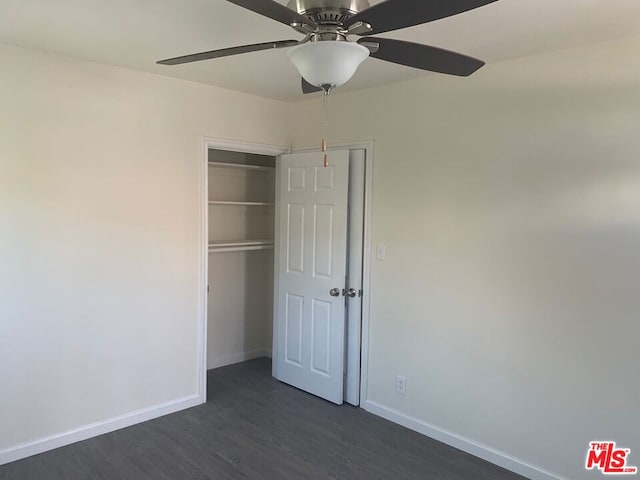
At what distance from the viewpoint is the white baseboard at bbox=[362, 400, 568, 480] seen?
108 inches

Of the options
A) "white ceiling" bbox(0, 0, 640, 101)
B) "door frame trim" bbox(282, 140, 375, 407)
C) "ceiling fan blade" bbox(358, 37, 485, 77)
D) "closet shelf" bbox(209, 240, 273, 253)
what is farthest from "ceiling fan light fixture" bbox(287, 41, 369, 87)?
"closet shelf" bbox(209, 240, 273, 253)

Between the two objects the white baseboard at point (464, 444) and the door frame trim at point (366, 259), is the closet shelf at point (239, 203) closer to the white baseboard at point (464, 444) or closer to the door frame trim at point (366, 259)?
the door frame trim at point (366, 259)

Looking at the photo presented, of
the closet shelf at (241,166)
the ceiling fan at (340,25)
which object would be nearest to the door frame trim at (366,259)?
the closet shelf at (241,166)

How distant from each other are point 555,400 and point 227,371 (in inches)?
113

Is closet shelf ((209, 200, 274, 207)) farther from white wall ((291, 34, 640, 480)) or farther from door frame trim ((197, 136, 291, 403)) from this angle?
white wall ((291, 34, 640, 480))

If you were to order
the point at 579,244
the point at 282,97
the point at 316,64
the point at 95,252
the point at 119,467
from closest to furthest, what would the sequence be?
1. the point at 316,64
2. the point at 579,244
3. the point at 119,467
4. the point at 95,252
5. the point at 282,97

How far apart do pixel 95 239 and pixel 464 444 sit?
279 cm

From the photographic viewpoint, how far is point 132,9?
213 cm

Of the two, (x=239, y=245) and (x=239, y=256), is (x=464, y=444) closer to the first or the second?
(x=239, y=245)

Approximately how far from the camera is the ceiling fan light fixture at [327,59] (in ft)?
4.56

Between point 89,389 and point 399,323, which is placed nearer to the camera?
point 89,389

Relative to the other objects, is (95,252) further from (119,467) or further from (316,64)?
(316,64)

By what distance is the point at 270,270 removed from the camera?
16.1ft

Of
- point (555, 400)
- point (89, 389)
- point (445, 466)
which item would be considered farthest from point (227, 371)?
point (555, 400)
